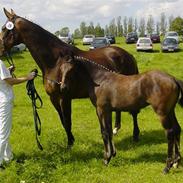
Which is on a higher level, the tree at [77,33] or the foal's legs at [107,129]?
the foal's legs at [107,129]

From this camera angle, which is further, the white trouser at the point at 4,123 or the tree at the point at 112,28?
the tree at the point at 112,28

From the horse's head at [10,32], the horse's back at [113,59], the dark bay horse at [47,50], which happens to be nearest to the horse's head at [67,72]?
the dark bay horse at [47,50]

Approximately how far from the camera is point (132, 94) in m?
7.06

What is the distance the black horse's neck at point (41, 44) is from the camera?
25.9ft

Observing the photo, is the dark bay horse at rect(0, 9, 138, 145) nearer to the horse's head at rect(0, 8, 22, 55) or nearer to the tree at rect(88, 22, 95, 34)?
the horse's head at rect(0, 8, 22, 55)

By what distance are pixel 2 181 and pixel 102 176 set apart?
1703mm

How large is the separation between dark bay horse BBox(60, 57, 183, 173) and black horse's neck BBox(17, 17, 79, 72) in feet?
1.38

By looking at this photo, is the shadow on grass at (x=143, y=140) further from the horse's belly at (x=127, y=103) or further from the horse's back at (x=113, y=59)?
the horse's belly at (x=127, y=103)

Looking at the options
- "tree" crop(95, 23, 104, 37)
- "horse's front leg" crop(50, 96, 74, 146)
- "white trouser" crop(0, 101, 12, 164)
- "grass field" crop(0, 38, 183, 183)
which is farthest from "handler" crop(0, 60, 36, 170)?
"tree" crop(95, 23, 104, 37)

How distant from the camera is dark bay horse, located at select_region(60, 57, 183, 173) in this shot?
269 inches

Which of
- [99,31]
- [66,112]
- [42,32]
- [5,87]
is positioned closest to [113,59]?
[66,112]

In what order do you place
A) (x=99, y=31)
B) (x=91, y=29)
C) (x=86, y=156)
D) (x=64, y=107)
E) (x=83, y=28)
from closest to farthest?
1. (x=86, y=156)
2. (x=64, y=107)
3. (x=99, y=31)
4. (x=91, y=29)
5. (x=83, y=28)

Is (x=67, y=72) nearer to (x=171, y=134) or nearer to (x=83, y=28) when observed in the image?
(x=171, y=134)

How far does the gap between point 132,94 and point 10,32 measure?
2665mm
